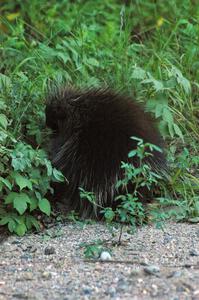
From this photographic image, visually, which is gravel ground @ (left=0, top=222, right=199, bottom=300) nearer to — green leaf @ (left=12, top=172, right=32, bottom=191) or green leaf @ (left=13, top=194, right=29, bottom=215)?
green leaf @ (left=13, top=194, right=29, bottom=215)

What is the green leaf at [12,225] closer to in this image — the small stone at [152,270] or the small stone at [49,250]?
the small stone at [49,250]

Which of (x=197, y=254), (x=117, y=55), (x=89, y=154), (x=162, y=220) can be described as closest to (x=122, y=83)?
(x=117, y=55)

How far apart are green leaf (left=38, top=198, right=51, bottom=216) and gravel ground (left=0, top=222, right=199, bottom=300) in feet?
0.47

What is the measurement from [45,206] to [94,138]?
0.56 m

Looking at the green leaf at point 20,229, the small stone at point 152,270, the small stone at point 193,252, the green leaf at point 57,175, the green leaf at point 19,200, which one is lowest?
the green leaf at point 20,229

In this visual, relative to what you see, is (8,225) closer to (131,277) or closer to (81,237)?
(81,237)

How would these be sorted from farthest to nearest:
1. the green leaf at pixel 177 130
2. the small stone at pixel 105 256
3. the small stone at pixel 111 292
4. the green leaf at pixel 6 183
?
the green leaf at pixel 177 130, the green leaf at pixel 6 183, the small stone at pixel 105 256, the small stone at pixel 111 292

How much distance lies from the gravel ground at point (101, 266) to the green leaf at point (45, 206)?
142 millimetres

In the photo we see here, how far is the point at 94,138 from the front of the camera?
14.8 feet

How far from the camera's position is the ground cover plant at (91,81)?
4301 millimetres

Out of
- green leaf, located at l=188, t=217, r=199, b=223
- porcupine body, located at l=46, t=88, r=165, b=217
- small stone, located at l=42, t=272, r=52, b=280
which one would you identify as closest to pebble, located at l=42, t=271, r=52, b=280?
small stone, located at l=42, t=272, r=52, b=280

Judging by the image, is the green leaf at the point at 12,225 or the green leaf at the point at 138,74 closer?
the green leaf at the point at 12,225

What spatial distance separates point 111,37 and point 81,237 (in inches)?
102

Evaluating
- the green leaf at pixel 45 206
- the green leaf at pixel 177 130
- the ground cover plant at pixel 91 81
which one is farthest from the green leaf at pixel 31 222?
the green leaf at pixel 177 130
